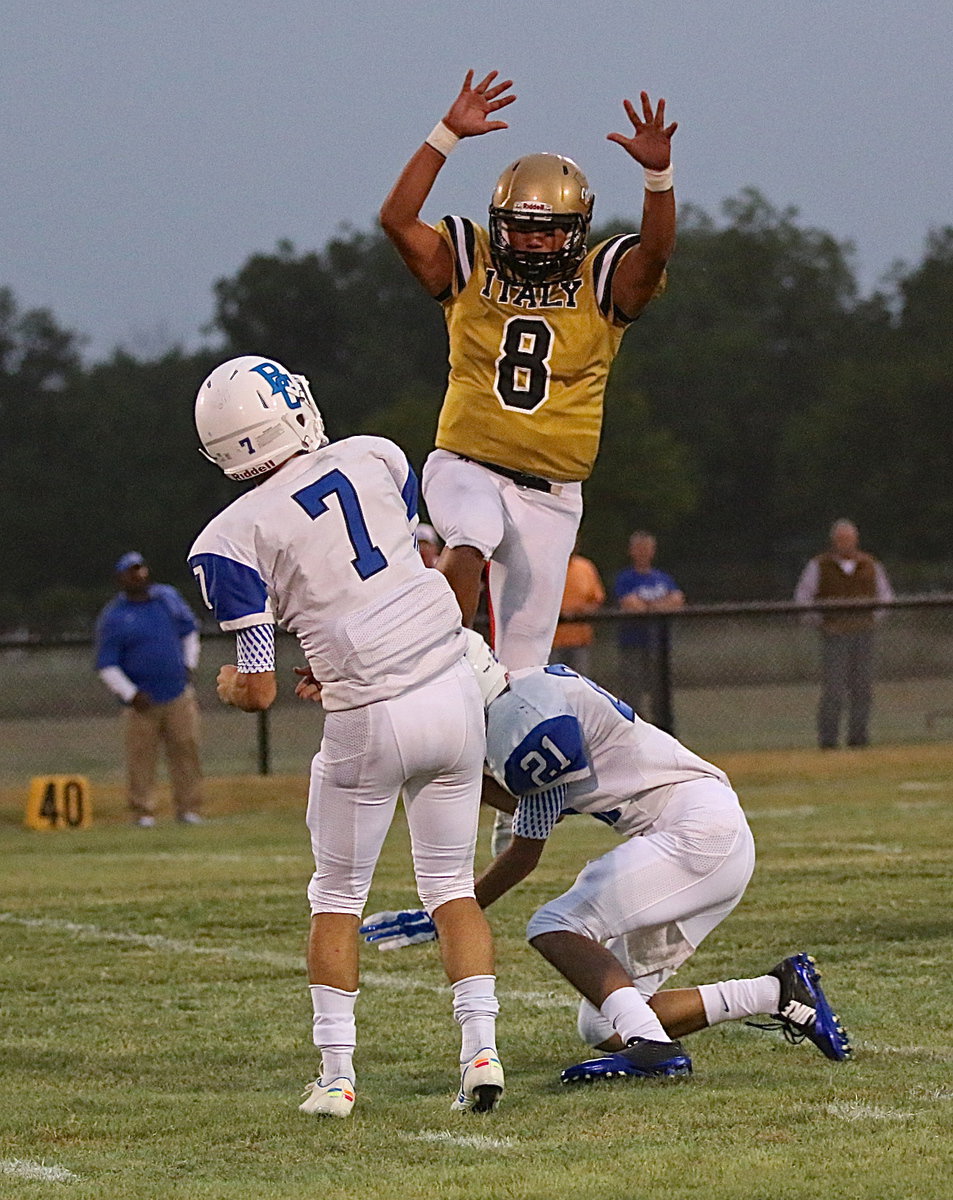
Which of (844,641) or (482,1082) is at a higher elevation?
(844,641)

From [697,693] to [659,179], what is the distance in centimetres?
1118

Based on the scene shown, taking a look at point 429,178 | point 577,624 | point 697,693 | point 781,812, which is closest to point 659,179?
point 429,178

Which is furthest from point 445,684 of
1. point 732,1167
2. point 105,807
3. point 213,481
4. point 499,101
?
point 213,481

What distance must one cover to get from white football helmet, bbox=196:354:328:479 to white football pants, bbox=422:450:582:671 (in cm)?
176

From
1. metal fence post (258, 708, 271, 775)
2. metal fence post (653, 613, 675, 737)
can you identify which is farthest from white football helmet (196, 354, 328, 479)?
metal fence post (258, 708, 271, 775)

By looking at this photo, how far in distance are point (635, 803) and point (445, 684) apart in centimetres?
74

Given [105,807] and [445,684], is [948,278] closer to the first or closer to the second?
[105,807]

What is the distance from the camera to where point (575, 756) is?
16.8 feet

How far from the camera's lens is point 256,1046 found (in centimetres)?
593

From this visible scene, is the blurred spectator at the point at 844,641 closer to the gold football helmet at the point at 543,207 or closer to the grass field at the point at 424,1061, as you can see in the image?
the grass field at the point at 424,1061

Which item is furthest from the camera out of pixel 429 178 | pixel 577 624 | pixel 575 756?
pixel 577 624

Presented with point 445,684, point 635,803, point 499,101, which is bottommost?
point 635,803

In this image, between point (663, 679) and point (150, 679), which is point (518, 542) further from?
point (663, 679)

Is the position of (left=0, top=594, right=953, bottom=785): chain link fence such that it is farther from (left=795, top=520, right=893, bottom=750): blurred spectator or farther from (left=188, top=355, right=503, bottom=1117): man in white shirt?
(left=188, top=355, right=503, bottom=1117): man in white shirt
